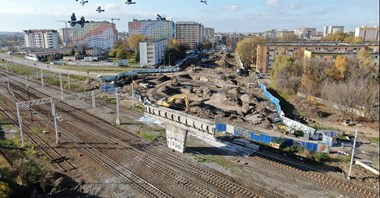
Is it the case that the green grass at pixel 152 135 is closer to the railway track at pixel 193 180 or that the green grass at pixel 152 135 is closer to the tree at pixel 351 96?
the railway track at pixel 193 180

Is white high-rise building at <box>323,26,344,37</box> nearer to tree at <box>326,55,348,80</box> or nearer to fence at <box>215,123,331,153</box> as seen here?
tree at <box>326,55,348,80</box>

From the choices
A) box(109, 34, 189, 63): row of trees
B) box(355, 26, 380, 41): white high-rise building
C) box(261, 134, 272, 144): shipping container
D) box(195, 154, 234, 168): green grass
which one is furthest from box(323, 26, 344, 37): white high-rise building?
box(109, 34, 189, 63): row of trees

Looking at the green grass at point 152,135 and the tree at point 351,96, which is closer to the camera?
the tree at point 351,96

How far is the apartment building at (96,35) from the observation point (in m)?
106

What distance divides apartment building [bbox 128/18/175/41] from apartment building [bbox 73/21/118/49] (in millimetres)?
9197

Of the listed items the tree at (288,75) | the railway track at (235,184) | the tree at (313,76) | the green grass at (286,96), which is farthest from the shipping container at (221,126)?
the tree at (288,75)

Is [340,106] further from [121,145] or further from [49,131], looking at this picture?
[49,131]

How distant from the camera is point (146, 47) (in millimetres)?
60281

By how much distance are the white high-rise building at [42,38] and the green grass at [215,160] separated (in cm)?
11629

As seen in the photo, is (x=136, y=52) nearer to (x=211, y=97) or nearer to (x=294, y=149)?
(x=211, y=97)

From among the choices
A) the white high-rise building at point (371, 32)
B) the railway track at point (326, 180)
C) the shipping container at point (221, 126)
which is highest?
the white high-rise building at point (371, 32)

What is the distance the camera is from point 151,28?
113m

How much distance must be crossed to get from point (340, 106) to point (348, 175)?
939cm

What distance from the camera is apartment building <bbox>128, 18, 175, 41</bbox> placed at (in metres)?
113
